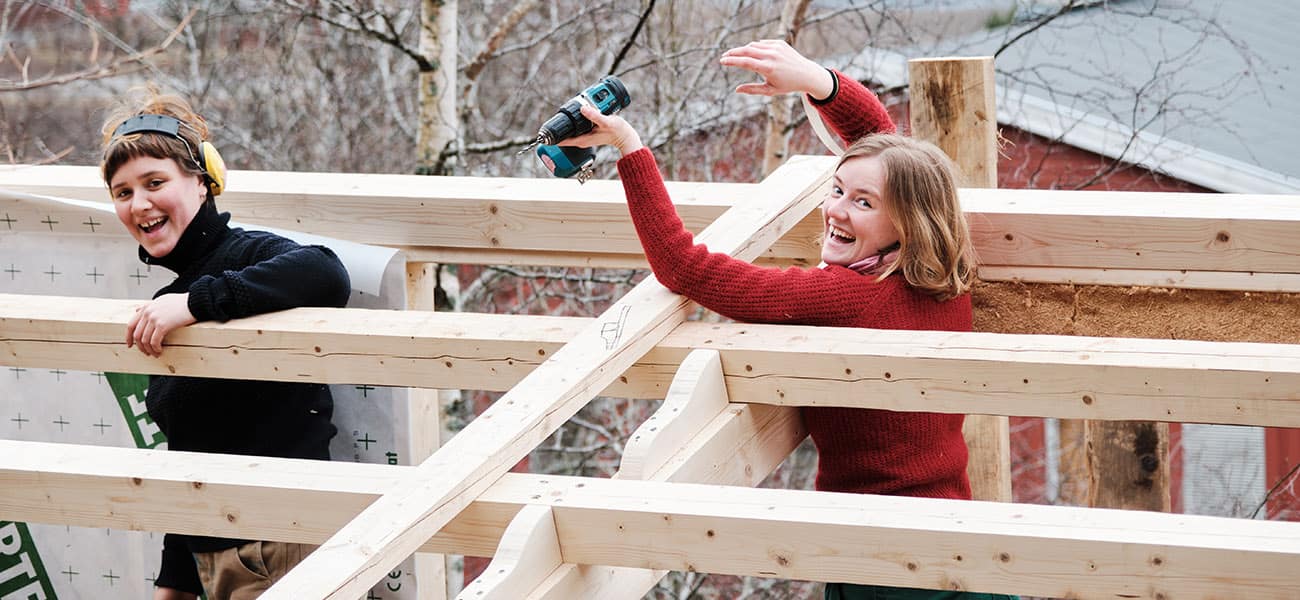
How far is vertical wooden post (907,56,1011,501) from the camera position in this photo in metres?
4.03

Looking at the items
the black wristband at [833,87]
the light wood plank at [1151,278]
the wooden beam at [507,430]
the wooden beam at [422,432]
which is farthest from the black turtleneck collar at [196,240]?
the light wood plank at [1151,278]

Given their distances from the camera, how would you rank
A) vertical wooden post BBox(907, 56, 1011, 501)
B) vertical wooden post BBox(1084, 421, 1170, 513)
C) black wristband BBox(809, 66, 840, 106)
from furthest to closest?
vertical wooden post BBox(1084, 421, 1170, 513)
vertical wooden post BBox(907, 56, 1011, 501)
black wristband BBox(809, 66, 840, 106)

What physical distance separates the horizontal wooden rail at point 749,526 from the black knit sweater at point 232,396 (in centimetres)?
72

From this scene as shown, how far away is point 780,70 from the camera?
3.18 m

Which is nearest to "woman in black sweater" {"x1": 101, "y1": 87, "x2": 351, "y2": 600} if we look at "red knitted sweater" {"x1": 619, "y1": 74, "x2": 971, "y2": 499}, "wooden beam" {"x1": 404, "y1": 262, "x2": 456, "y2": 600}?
"wooden beam" {"x1": 404, "y1": 262, "x2": 456, "y2": 600}

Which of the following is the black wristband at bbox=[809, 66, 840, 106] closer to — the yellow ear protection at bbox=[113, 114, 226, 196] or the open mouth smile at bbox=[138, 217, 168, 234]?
the yellow ear protection at bbox=[113, 114, 226, 196]

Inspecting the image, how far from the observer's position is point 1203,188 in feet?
29.8

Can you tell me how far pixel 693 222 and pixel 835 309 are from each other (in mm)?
874

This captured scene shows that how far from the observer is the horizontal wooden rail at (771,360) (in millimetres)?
2508

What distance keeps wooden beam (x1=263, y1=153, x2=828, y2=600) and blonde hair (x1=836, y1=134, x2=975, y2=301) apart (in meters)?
0.40

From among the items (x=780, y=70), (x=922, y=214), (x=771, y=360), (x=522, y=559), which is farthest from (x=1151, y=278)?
(x=522, y=559)

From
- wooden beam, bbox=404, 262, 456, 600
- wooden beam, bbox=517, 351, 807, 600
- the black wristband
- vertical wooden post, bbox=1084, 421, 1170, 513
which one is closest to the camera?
wooden beam, bbox=517, 351, 807, 600

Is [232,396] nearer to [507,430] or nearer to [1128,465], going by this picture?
[507,430]

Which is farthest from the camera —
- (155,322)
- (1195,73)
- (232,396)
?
(1195,73)
